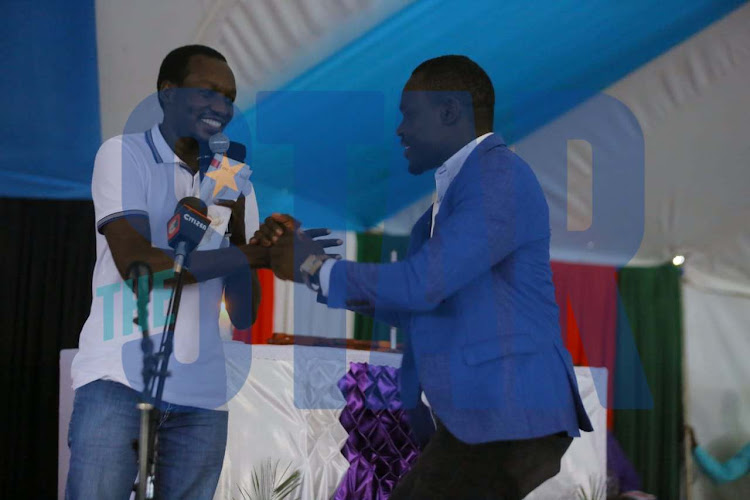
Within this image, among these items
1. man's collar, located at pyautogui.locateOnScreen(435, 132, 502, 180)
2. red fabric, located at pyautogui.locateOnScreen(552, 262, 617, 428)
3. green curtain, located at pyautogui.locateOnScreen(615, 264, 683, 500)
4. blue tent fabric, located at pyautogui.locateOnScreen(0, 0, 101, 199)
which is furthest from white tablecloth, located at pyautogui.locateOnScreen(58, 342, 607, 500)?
red fabric, located at pyautogui.locateOnScreen(552, 262, 617, 428)

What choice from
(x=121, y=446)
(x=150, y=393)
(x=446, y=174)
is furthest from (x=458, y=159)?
(x=121, y=446)

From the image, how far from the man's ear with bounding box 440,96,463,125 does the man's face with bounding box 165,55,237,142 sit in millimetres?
489

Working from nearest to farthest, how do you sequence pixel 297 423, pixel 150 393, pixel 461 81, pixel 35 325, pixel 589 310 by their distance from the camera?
pixel 150 393
pixel 461 81
pixel 297 423
pixel 35 325
pixel 589 310

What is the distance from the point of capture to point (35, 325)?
199 inches

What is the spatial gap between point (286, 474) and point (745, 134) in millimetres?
3793

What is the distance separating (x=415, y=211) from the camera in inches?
245

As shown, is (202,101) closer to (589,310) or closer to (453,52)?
(453,52)

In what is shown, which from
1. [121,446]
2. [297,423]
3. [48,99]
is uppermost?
[48,99]

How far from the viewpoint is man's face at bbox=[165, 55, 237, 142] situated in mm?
1745

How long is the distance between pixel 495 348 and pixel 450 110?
1.89ft

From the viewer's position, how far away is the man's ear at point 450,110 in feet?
5.88

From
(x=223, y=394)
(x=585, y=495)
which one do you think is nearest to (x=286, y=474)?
(x=585, y=495)

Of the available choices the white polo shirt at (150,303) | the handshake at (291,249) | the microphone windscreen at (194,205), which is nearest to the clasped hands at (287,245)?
the handshake at (291,249)

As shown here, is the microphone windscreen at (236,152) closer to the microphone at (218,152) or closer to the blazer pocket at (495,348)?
the microphone at (218,152)
